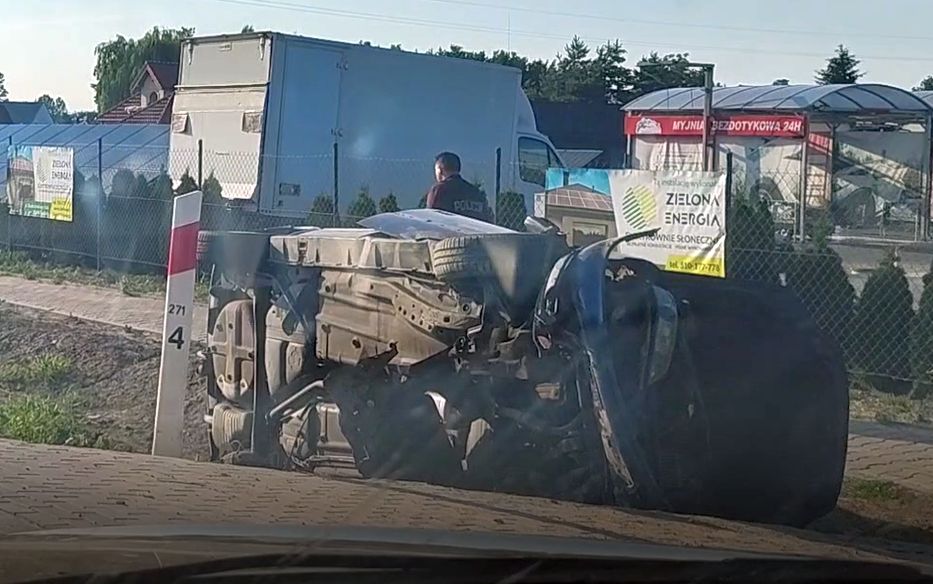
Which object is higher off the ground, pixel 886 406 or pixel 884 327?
pixel 884 327

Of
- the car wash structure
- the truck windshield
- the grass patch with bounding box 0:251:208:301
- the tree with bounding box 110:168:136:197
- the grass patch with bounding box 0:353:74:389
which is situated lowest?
the grass patch with bounding box 0:353:74:389

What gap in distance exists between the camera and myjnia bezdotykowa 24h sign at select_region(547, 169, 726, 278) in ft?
36.8

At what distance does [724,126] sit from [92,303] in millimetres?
19368

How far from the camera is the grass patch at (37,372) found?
11969mm

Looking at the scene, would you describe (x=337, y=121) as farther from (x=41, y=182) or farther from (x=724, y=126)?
(x=724, y=126)

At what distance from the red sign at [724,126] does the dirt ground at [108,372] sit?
18.2 m

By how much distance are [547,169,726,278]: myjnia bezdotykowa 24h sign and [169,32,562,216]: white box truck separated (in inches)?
311

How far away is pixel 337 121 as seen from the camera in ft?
69.8

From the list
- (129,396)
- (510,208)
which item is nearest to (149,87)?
(510,208)

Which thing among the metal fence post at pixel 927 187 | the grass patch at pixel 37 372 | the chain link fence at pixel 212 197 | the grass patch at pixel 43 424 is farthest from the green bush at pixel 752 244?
the metal fence post at pixel 927 187

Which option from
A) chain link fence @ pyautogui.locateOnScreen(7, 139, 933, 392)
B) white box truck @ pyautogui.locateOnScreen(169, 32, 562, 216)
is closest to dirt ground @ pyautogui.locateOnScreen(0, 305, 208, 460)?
chain link fence @ pyautogui.locateOnScreen(7, 139, 933, 392)

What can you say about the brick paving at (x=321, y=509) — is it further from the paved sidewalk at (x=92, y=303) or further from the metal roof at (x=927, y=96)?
the metal roof at (x=927, y=96)

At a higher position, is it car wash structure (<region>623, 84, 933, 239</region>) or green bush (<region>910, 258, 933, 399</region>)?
car wash structure (<region>623, 84, 933, 239</region>)

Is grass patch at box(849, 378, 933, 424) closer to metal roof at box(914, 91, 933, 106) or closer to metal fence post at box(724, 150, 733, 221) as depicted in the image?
metal fence post at box(724, 150, 733, 221)
